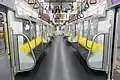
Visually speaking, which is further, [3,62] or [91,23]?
[91,23]

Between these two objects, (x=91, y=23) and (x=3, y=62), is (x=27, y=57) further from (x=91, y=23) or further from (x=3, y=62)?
(x=91, y=23)

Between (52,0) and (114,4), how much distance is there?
42.5ft

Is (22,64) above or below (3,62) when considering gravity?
below

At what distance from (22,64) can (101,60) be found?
2.72m

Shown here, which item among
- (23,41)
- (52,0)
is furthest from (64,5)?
(23,41)

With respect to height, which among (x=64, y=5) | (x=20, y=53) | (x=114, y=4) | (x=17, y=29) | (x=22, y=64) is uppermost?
(x=64, y=5)

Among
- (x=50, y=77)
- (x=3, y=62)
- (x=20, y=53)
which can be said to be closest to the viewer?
(x=3, y=62)

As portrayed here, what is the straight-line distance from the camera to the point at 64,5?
16047mm

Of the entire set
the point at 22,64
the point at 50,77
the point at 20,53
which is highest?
the point at 20,53

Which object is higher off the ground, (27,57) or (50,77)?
(27,57)

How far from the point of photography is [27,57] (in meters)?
4.77

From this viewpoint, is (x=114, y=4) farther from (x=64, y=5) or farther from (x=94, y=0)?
(x=64, y=5)

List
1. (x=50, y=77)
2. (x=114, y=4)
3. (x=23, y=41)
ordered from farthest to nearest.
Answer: (x=23, y=41) → (x=50, y=77) → (x=114, y=4)

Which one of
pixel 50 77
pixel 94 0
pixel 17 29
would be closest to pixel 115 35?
pixel 50 77
